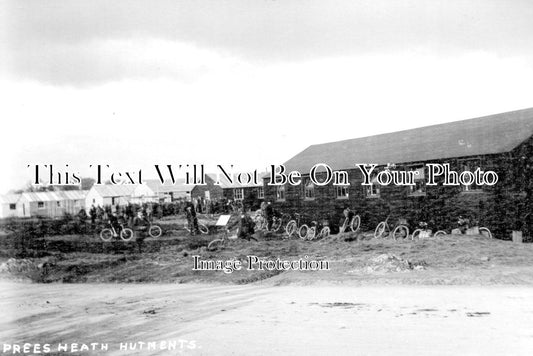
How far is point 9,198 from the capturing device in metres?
13.3

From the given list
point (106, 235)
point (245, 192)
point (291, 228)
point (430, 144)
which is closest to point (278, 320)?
point (245, 192)

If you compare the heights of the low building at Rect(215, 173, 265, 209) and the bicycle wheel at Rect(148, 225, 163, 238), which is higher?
the low building at Rect(215, 173, 265, 209)

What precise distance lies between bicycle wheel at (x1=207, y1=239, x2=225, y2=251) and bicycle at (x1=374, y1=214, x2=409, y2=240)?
5715 mm

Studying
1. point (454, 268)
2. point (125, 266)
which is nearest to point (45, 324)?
point (125, 266)

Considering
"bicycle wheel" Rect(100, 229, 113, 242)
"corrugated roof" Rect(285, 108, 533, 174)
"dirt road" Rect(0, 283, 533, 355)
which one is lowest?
"dirt road" Rect(0, 283, 533, 355)

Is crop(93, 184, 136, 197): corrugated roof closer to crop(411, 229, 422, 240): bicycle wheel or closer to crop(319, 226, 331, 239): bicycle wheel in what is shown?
crop(319, 226, 331, 239): bicycle wheel

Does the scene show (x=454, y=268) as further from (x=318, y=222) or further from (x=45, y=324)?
(x=45, y=324)

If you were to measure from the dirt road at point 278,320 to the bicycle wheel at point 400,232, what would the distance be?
12.0 feet

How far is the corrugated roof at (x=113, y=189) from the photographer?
12977 mm

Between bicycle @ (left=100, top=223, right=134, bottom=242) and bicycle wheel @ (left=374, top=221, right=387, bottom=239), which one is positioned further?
bicycle wheel @ (left=374, top=221, right=387, bottom=239)

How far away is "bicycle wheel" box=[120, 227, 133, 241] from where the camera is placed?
14.3 meters

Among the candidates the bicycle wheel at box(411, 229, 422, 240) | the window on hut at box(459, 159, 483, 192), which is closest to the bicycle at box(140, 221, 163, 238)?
the bicycle wheel at box(411, 229, 422, 240)

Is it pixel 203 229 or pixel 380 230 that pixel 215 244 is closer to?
pixel 203 229

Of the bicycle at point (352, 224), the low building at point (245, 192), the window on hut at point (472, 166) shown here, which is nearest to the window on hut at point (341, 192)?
the bicycle at point (352, 224)
